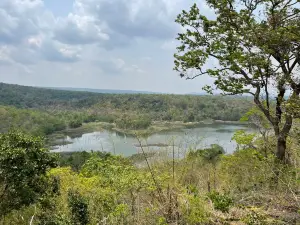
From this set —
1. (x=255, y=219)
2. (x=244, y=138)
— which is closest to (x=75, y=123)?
(x=244, y=138)

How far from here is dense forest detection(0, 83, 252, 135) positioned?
5.21 m

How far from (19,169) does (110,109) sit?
A: 8.33 ft

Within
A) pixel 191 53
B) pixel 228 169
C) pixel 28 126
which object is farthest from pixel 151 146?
pixel 28 126

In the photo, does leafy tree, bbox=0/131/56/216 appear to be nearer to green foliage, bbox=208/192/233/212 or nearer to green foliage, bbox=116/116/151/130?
green foliage, bbox=116/116/151/130

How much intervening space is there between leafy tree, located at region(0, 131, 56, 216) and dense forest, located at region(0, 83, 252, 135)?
1484 millimetres

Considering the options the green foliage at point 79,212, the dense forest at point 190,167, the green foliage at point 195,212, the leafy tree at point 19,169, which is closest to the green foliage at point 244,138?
the dense forest at point 190,167

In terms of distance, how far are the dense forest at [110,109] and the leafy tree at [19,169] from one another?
58.4 inches

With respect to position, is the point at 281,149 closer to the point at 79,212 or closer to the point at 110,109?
the point at 110,109

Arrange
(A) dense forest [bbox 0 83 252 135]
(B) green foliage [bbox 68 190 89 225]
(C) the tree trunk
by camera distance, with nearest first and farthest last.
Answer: (A) dense forest [bbox 0 83 252 135]
(B) green foliage [bbox 68 190 89 225]
(C) the tree trunk

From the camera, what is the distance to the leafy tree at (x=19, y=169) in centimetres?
618

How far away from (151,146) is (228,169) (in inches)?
204

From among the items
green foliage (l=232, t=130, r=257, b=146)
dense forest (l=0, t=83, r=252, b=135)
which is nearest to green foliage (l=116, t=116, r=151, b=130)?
dense forest (l=0, t=83, r=252, b=135)

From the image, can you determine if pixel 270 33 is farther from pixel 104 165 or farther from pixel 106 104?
pixel 104 165

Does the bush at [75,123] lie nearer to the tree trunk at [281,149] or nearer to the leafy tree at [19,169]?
the leafy tree at [19,169]
